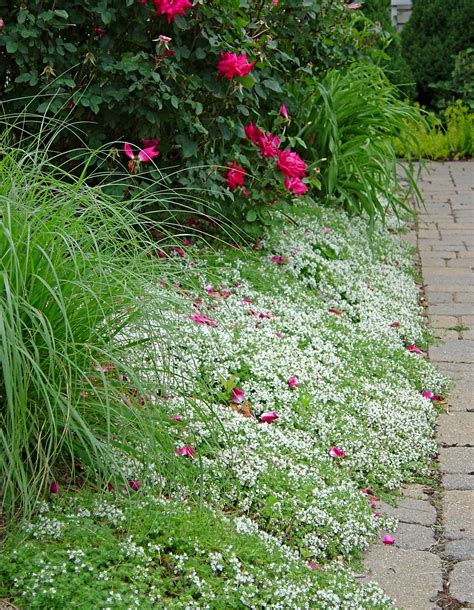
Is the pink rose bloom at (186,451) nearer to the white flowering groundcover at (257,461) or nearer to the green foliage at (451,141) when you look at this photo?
the white flowering groundcover at (257,461)

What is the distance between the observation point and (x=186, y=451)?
124 inches

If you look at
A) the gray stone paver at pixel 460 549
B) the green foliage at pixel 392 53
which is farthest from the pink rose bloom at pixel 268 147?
the green foliage at pixel 392 53

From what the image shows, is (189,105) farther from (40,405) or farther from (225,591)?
(225,591)

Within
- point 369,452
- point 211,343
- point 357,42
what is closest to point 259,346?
point 211,343

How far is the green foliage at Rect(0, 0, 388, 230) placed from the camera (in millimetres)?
4449

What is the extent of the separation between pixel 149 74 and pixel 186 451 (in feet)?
6.64

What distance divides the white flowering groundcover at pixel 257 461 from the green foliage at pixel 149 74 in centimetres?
63

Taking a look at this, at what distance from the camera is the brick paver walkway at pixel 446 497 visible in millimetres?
2973

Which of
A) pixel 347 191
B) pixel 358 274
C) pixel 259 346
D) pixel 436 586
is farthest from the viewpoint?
pixel 347 191

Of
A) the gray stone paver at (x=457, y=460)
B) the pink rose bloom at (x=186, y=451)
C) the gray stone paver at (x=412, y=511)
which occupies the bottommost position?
the gray stone paver at (x=412, y=511)

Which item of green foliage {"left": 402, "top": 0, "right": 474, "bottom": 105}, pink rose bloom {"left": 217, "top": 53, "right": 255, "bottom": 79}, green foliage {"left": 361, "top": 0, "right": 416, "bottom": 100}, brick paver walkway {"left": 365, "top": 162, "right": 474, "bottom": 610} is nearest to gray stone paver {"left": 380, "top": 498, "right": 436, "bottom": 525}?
brick paver walkway {"left": 365, "top": 162, "right": 474, "bottom": 610}

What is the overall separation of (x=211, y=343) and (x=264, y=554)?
3.94 ft

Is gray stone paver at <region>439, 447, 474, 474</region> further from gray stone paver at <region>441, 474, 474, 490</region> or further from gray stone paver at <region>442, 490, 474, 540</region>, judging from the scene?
gray stone paver at <region>442, 490, 474, 540</region>

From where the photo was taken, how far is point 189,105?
476 cm
